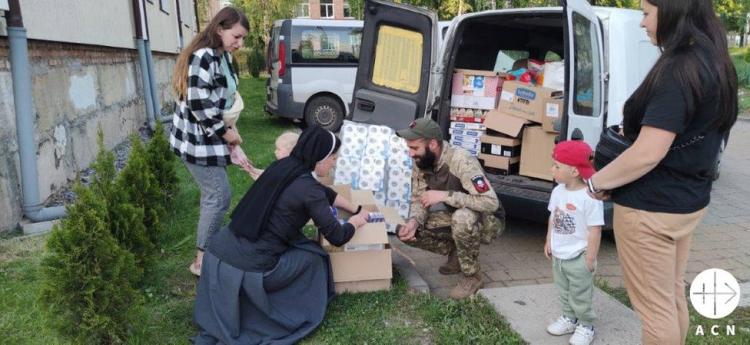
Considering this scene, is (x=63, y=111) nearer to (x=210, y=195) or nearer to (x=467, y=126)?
(x=210, y=195)

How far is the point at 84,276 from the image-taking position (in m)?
2.34

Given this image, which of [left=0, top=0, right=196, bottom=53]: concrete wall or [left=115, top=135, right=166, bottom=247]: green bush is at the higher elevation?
[left=0, top=0, right=196, bottom=53]: concrete wall

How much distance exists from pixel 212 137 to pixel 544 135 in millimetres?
2712

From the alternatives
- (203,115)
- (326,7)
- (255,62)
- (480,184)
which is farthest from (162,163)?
(326,7)

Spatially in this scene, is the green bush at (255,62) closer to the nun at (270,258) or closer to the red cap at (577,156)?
the nun at (270,258)

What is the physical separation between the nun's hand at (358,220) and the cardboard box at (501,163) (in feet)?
6.44

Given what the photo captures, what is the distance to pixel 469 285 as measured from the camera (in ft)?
11.5

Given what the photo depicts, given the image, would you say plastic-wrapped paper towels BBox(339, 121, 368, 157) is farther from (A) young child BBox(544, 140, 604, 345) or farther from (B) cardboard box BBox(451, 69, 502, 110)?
(A) young child BBox(544, 140, 604, 345)

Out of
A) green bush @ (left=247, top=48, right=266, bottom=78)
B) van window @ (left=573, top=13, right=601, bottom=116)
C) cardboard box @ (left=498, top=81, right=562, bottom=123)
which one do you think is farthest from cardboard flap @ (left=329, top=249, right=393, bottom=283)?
green bush @ (left=247, top=48, right=266, bottom=78)

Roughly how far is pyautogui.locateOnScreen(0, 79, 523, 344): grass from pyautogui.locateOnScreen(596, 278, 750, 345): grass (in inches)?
37.2

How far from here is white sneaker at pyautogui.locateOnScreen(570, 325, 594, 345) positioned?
9.12 feet

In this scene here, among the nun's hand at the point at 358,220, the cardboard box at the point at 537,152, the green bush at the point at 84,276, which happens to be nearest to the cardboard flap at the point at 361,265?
the nun's hand at the point at 358,220

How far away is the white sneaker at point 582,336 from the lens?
109 inches

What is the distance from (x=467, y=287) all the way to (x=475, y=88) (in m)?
2.21
